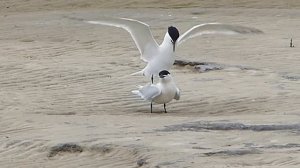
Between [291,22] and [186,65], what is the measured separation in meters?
6.40

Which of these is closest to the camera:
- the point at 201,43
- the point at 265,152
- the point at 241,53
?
the point at 265,152

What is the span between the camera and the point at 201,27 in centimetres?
1406

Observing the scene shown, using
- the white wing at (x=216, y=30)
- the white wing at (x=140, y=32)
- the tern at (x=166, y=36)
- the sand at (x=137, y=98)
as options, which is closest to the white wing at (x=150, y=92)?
the sand at (x=137, y=98)

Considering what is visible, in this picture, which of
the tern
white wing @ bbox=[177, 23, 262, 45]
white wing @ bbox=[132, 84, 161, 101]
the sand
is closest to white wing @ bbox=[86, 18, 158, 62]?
the tern

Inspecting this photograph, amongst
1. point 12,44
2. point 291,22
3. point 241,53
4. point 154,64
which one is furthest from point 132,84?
point 291,22

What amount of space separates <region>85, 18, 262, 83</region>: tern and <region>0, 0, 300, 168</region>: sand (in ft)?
2.22

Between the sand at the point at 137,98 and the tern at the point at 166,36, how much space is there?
0.68 metres

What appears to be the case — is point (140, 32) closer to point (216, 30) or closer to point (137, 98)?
point (216, 30)

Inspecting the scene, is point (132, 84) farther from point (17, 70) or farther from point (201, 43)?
point (201, 43)

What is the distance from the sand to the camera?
1077cm

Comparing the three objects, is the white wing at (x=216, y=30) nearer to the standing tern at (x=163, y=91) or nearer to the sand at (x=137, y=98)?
the standing tern at (x=163, y=91)

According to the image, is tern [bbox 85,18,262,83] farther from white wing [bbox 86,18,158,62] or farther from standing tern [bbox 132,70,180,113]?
standing tern [bbox 132,70,180,113]

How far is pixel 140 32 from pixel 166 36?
404mm

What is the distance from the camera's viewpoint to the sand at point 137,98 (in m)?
10.8
